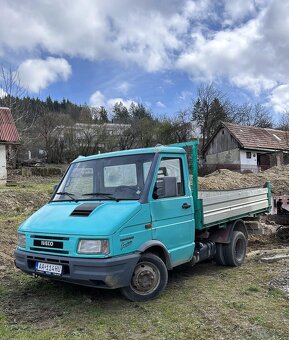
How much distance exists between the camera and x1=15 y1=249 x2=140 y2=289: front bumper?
439 centimetres

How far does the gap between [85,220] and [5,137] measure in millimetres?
21226

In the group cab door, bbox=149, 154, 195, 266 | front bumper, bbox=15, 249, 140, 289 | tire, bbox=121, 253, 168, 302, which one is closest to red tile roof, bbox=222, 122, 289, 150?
cab door, bbox=149, 154, 195, 266

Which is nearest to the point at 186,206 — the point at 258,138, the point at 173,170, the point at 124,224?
the point at 173,170

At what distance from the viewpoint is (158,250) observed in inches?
205

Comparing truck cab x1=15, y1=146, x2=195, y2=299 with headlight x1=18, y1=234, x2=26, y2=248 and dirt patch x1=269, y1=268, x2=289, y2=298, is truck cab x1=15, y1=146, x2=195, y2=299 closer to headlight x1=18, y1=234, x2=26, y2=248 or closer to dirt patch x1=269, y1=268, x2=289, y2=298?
headlight x1=18, y1=234, x2=26, y2=248

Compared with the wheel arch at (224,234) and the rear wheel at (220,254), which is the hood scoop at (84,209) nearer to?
the wheel arch at (224,234)

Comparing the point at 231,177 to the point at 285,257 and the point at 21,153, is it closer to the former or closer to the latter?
the point at 285,257

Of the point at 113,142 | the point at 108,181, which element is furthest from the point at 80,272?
the point at 113,142

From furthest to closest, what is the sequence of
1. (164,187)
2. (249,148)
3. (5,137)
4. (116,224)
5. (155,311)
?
(249,148), (5,137), (164,187), (155,311), (116,224)

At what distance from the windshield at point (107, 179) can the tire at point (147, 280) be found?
0.89m

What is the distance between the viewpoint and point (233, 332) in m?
4.08

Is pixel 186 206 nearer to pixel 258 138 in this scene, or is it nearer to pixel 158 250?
pixel 158 250

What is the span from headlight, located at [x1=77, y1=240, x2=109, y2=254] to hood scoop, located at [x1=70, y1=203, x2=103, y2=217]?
0.42 metres

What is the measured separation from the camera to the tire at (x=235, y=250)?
6.81 m
